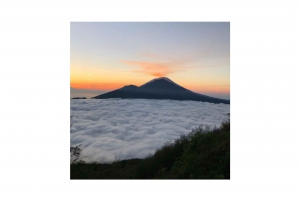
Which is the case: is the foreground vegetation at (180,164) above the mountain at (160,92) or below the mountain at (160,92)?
below

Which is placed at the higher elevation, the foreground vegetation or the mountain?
the mountain

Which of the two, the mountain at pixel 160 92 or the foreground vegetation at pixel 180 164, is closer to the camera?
the foreground vegetation at pixel 180 164
